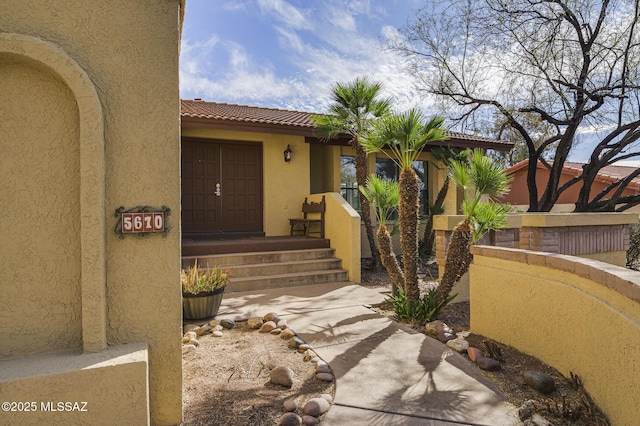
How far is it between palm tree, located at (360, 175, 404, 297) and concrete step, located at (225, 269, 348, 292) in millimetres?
1761

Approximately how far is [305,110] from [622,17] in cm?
915

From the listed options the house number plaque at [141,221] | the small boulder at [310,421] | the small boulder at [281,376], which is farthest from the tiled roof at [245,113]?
the small boulder at [310,421]

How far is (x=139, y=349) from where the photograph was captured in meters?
2.47

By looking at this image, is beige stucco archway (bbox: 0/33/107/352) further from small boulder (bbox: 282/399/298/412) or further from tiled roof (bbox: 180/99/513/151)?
tiled roof (bbox: 180/99/513/151)

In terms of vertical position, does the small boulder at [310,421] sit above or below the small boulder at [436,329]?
below

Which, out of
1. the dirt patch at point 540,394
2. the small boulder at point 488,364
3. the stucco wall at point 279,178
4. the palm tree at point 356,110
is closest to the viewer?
the dirt patch at point 540,394

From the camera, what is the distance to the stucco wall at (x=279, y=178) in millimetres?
9422

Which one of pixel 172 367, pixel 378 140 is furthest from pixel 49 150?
pixel 378 140

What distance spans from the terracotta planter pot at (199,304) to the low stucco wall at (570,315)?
329 cm

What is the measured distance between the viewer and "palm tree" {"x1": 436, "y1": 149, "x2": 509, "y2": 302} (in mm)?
4551

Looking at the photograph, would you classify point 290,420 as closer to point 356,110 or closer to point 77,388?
point 77,388

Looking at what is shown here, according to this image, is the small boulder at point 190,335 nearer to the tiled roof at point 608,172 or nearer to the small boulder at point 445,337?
the small boulder at point 445,337

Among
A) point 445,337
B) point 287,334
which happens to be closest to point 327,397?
point 287,334

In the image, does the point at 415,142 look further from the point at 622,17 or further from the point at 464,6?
the point at 622,17
